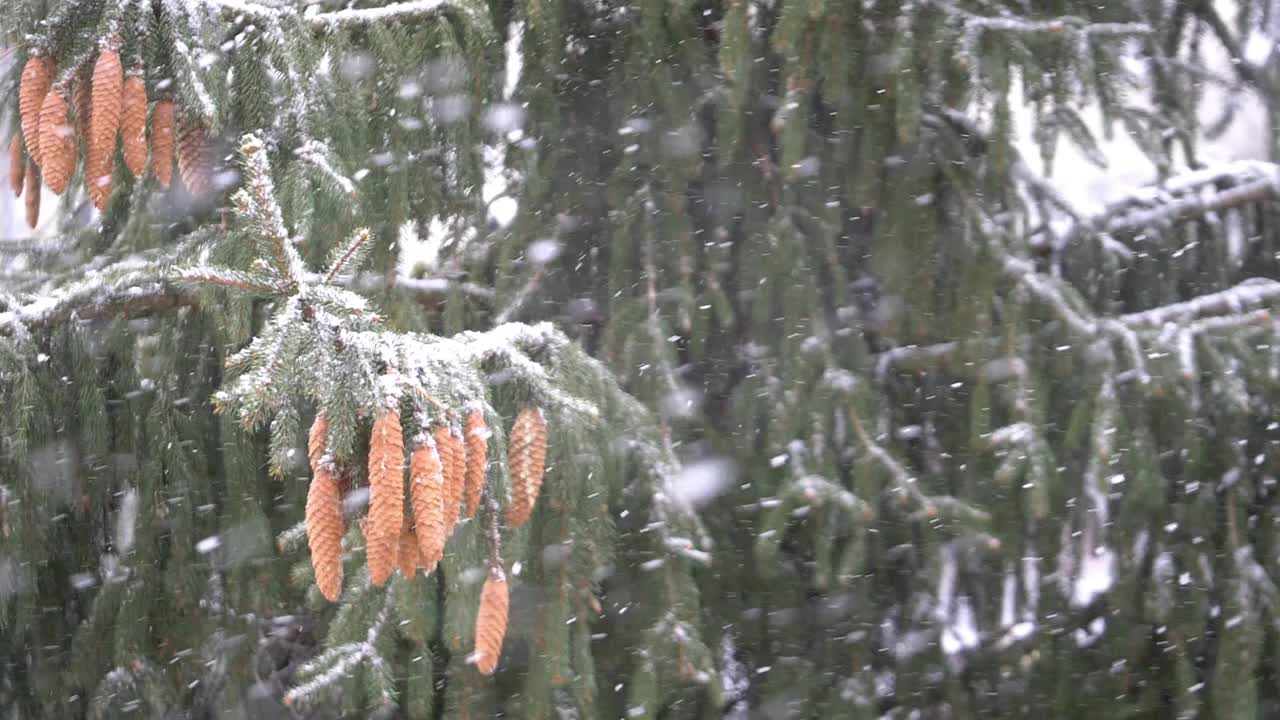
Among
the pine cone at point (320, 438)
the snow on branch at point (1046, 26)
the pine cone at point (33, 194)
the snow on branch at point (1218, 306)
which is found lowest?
Result: the snow on branch at point (1218, 306)

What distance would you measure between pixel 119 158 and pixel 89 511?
0.99 m

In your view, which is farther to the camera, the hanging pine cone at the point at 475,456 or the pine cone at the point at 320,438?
the hanging pine cone at the point at 475,456

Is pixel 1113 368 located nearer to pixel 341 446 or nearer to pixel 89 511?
pixel 341 446

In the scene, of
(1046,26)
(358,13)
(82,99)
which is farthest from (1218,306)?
(82,99)

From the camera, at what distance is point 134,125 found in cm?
206

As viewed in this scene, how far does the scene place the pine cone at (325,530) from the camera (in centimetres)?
140

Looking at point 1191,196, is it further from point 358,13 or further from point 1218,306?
point 358,13

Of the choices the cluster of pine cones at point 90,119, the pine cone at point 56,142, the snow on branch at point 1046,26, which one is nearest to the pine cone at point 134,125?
the cluster of pine cones at point 90,119

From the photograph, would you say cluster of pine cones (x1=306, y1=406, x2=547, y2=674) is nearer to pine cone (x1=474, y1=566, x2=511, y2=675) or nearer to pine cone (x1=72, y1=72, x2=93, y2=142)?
pine cone (x1=474, y1=566, x2=511, y2=675)

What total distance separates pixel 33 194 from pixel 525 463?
4.83 ft

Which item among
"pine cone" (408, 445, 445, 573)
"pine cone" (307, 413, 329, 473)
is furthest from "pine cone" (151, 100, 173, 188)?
"pine cone" (408, 445, 445, 573)

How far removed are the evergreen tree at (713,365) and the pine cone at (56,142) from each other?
286mm

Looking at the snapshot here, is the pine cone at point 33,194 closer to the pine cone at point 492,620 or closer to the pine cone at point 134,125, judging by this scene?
the pine cone at point 134,125

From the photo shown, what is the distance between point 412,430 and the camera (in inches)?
59.7
